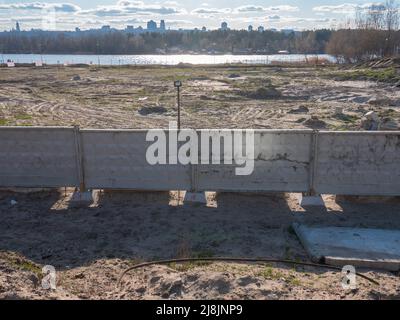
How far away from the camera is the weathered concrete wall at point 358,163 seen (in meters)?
7.49

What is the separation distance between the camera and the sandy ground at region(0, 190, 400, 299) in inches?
187

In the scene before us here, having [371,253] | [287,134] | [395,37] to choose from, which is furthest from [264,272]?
[395,37]

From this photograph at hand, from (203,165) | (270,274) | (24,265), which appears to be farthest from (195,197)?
(24,265)

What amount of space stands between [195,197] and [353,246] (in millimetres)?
2832

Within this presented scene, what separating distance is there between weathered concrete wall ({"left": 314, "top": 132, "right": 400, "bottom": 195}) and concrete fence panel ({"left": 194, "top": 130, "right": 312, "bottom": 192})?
0.27 meters

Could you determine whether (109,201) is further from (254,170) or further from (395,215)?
(395,215)

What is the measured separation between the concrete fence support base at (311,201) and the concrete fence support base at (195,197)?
5.52 feet

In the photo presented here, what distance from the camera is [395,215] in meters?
7.20

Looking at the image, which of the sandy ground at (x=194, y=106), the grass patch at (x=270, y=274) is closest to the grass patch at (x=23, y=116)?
the sandy ground at (x=194, y=106)

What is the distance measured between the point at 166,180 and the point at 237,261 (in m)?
2.61

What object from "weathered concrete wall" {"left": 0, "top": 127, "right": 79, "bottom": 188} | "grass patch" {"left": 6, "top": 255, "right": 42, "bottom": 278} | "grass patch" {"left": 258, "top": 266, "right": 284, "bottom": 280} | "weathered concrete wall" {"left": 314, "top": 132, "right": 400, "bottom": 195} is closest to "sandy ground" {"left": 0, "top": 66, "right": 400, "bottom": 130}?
"weathered concrete wall" {"left": 314, "top": 132, "right": 400, "bottom": 195}

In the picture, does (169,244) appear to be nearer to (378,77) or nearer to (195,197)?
(195,197)

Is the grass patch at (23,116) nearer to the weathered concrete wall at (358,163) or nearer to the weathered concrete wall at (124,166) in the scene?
the weathered concrete wall at (124,166)

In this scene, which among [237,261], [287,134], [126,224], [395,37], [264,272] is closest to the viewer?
[264,272]
